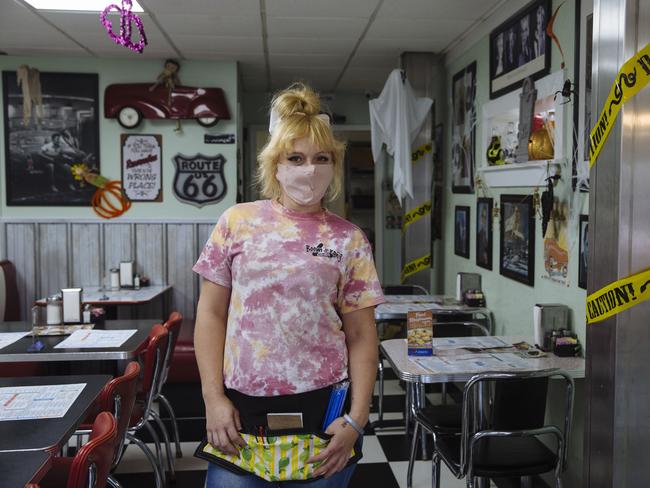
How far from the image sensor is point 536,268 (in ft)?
12.0

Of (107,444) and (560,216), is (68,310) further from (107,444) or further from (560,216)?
(560,216)

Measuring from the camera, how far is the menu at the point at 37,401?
213 centimetres

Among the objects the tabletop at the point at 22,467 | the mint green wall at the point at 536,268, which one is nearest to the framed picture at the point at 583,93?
the mint green wall at the point at 536,268

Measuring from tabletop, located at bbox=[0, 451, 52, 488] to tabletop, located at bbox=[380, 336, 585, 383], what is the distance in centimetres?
146

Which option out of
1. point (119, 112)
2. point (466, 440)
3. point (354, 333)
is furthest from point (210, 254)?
point (119, 112)

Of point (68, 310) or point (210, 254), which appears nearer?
point (210, 254)

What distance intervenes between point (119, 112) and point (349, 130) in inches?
117

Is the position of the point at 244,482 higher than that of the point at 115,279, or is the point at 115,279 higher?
the point at 115,279

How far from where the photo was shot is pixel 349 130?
7.85m

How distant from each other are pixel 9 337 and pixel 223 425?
229 centimetres

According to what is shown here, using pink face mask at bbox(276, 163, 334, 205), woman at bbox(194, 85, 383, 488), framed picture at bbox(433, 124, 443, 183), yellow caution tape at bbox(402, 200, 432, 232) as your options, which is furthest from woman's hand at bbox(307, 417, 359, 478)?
framed picture at bbox(433, 124, 443, 183)

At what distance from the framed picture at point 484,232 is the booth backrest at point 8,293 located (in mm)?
3879

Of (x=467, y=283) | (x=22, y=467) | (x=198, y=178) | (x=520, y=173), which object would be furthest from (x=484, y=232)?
(x=22, y=467)

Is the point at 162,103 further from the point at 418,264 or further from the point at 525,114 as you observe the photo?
the point at 525,114
